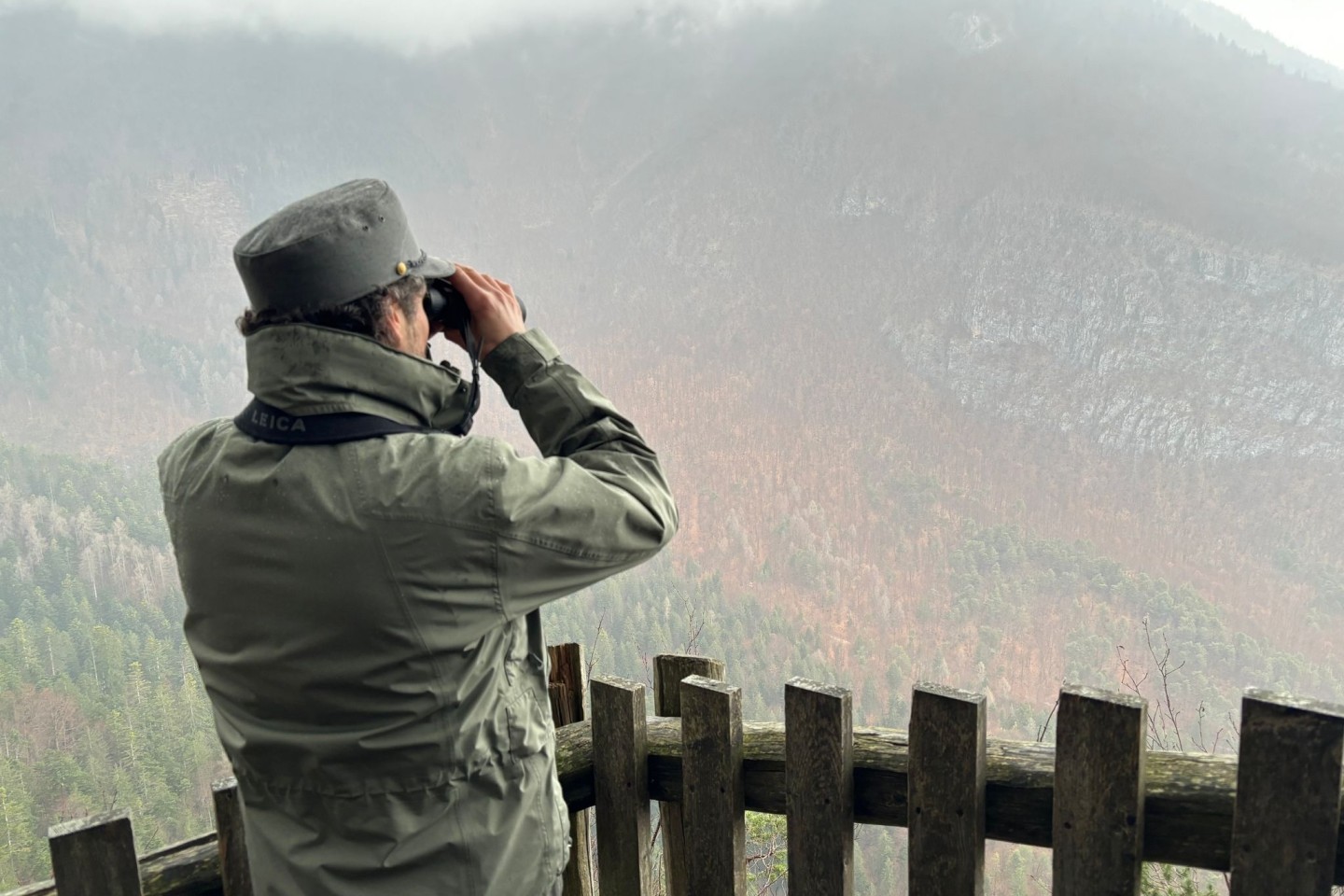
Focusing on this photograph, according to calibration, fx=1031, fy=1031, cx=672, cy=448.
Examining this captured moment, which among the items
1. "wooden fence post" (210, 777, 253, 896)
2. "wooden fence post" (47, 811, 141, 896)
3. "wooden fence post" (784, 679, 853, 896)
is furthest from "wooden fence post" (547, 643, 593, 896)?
"wooden fence post" (47, 811, 141, 896)

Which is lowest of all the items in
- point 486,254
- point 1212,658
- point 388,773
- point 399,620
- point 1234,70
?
point 1212,658

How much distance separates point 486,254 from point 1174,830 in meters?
144

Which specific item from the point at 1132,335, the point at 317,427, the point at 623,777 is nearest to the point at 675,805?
the point at 623,777

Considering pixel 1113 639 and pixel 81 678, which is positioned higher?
pixel 81 678

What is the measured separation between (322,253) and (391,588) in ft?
1.28

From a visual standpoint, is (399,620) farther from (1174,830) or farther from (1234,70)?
(1234,70)

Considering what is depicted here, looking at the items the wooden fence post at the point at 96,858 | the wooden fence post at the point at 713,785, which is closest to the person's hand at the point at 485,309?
the wooden fence post at the point at 713,785

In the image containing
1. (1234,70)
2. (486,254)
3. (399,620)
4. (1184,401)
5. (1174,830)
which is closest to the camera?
(399,620)

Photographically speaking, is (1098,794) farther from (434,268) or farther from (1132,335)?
(1132,335)

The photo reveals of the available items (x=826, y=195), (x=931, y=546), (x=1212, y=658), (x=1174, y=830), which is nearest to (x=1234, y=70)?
(x=826, y=195)

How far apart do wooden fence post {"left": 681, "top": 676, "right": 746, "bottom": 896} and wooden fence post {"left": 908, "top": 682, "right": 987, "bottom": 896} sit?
29cm

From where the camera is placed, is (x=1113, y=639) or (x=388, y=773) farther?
(x=1113, y=639)

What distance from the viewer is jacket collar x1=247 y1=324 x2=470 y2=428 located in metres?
1.14

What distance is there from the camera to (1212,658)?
68438 millimetres
